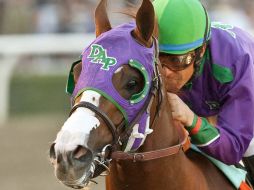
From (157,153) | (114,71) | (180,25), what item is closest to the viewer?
(114,71)

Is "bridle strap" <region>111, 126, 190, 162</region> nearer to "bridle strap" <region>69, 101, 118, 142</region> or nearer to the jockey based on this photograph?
the jockey

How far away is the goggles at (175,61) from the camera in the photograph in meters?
4.15

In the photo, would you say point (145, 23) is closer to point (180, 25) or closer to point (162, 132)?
point (180, 25)

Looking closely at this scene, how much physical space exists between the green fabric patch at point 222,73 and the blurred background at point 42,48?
642 cm

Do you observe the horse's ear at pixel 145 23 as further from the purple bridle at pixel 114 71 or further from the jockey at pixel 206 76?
the jockey at pixel 206 76

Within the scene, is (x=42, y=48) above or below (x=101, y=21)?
below

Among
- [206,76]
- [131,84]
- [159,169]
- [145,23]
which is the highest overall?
[145,23]

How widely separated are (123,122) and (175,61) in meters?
0.66

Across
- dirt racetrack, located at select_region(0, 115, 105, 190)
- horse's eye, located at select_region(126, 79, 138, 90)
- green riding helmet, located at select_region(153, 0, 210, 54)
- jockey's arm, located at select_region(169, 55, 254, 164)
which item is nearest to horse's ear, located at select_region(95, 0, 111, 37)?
green riding helmet, located at select_region(153, 0, 210, 54)

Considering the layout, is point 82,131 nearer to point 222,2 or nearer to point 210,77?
point 210,77

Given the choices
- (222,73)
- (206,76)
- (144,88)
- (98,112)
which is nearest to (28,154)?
(206,76)

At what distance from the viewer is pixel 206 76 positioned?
14.5ft

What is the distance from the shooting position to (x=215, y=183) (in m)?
4.30

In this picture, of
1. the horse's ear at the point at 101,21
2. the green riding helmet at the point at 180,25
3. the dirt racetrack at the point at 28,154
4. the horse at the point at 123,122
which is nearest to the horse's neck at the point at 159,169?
the horse at the point at 123,122
